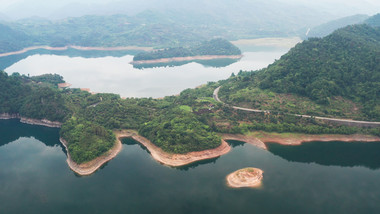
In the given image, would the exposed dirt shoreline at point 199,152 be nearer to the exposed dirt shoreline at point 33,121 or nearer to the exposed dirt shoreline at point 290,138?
the exposed dirt shoreline at point 290,138

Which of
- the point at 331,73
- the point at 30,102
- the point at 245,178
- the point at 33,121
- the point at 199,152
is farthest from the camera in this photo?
the point at 331,73

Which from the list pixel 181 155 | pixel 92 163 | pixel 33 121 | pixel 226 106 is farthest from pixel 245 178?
pixel 33 121

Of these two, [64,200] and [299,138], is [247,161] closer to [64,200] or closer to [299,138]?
[299,138]

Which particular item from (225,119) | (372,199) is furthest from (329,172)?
(225,119)

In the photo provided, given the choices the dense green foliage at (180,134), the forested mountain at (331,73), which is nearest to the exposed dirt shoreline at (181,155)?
the dense green foliage at (180,134)

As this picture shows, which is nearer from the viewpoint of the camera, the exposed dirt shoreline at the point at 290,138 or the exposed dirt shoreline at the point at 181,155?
the exposed dirt shoreline at the point at 181,155

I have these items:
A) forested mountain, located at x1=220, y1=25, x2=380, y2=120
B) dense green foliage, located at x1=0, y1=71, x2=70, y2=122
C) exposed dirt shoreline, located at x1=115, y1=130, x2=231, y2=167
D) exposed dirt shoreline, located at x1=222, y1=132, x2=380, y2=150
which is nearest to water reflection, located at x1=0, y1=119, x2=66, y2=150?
dense green foliage, located at x1=0, y1=71, x2=70, y2=122

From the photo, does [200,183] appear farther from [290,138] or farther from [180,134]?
[290,138]
